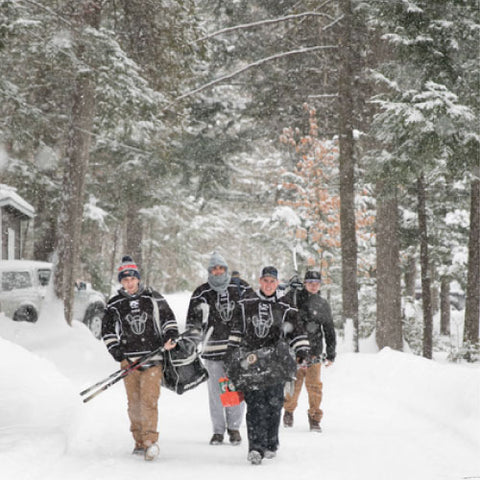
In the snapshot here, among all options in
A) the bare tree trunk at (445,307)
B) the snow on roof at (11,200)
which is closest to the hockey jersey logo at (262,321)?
the snow on roof at (11,200)

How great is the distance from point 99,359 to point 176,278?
34729 millimetres

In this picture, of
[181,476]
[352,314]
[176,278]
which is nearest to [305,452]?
[181,476]

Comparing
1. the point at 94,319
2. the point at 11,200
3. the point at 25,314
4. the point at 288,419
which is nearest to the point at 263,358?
the point at 288,419

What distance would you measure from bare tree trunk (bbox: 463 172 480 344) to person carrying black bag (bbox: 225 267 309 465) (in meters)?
10.3

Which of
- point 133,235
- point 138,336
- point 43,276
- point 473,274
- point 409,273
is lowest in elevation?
point 409,273

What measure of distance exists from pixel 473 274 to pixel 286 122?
6.89 metres

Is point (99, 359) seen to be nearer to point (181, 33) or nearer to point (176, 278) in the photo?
point (181, 33)

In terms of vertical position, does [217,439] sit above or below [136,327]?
below

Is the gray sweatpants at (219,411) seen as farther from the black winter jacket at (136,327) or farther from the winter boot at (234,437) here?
the black winter jacket at (136,327)

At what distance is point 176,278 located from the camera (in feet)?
161

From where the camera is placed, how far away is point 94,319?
67.8 feet

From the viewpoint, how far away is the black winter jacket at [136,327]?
6.63 m

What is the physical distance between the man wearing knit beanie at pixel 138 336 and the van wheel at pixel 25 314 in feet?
38.6

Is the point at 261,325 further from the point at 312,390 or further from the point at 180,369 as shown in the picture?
the point at 312,390
